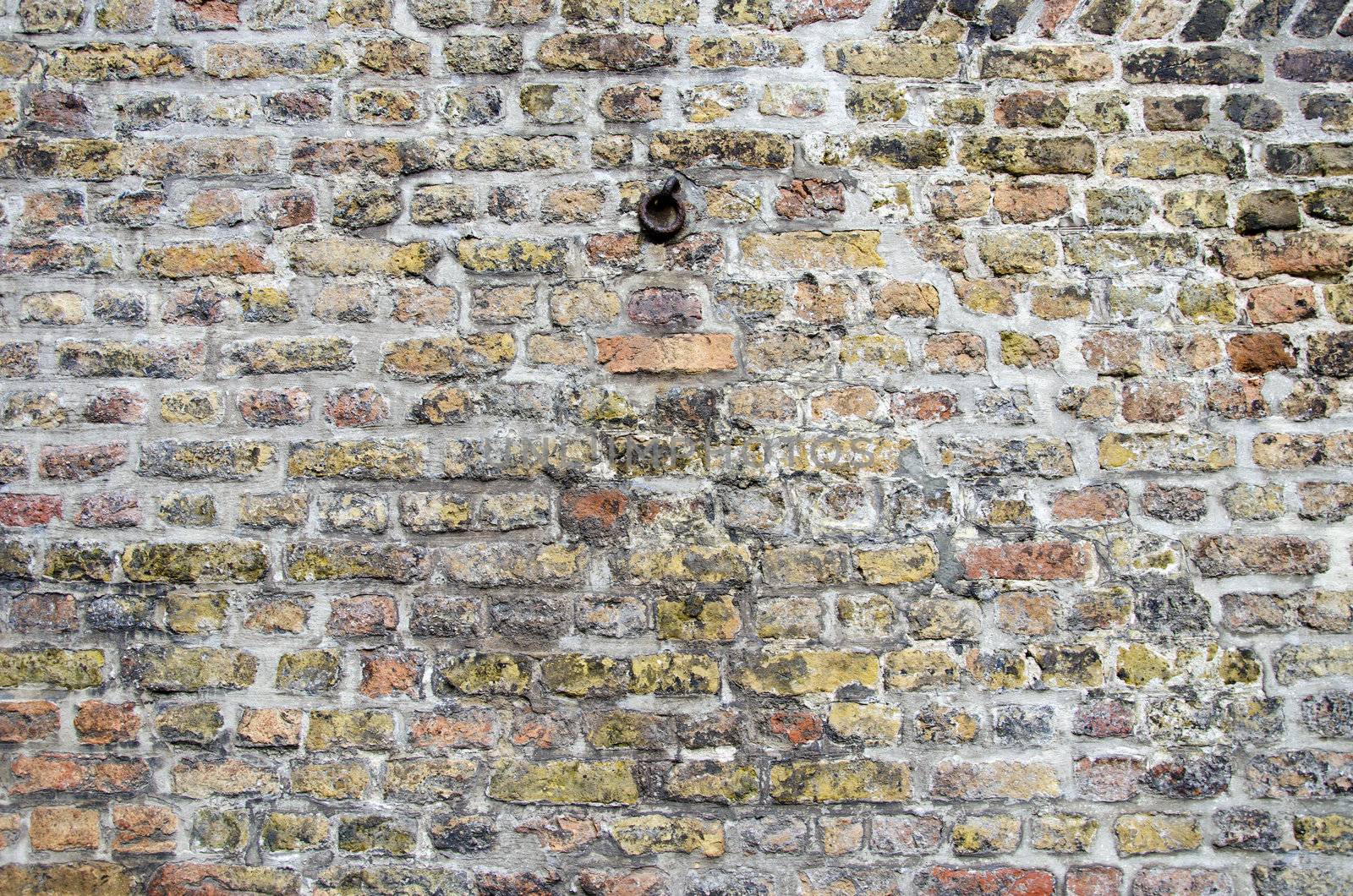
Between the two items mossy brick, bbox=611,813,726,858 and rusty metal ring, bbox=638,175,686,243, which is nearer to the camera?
mossy brick, bbox=611,813,726,858

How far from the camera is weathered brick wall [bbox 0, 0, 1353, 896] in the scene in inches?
71.7

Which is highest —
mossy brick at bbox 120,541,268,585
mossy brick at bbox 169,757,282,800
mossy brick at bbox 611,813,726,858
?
mossy brick at bbox 120,541,268,585

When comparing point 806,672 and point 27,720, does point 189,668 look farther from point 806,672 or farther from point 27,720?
point 806,672

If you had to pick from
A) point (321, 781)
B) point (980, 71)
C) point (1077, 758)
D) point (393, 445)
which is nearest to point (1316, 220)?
point (980, 71)

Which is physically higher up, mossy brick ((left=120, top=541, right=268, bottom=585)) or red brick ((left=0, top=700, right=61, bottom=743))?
mossy brick ((left=120, top=541, right=268, bottom=585))

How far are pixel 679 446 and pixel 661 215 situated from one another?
0.49 metres

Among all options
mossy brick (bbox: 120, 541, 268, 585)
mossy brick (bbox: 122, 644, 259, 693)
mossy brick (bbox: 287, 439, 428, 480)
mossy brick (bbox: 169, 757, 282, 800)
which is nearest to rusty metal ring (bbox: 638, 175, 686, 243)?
mossy brick (bbox: 287, 439, 428, 480)

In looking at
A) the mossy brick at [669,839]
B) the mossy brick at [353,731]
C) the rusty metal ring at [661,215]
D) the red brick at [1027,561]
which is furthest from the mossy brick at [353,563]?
the red brick at [1027,561]

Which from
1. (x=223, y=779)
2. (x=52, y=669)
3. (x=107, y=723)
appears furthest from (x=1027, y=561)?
(x=52, y=669)

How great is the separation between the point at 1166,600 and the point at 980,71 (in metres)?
1.16

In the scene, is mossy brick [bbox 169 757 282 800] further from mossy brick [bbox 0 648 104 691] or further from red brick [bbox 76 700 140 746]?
mossy brick [bbox 0 648 104 691]

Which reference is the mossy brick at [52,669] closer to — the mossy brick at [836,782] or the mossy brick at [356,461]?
the mossy brick at [356,461]

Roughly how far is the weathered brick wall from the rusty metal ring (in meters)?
0.04

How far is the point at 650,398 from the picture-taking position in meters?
1.91
